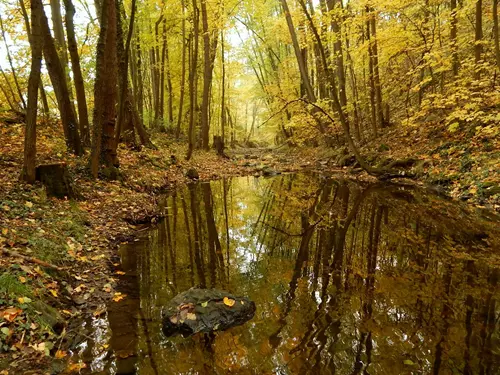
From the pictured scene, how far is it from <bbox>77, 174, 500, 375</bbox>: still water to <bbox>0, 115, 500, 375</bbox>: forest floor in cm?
39

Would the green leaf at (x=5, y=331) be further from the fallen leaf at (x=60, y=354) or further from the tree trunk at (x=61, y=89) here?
the tree trunk at (x=61, y=89)

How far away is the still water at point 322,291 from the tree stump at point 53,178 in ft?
7.46

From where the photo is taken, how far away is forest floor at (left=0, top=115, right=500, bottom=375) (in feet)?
11.0

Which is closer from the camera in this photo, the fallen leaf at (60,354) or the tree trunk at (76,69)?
the fallen leaf at (60,354)

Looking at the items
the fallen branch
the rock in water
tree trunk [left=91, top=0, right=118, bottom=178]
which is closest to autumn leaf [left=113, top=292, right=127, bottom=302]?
the rock in water

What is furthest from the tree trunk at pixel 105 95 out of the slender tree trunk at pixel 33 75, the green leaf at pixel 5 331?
the green leaf at pixel 5 331

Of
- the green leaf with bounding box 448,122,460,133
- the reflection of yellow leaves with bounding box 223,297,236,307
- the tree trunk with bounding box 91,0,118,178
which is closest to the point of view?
the reflection of yellow leaves with bounding box 223,297,236,307

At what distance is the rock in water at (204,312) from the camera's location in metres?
3.76

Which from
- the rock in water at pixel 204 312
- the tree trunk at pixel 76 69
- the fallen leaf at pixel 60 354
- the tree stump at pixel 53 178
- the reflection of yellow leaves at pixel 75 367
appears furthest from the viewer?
the tree trunk at pixel 76 69

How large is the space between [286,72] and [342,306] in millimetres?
22881

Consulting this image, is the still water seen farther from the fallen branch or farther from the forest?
the fallen branch

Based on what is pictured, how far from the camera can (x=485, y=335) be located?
11.5ft

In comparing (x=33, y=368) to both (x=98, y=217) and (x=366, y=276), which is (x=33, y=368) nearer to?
(x=366, y=276)

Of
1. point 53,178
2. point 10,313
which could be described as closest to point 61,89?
point 53,178
